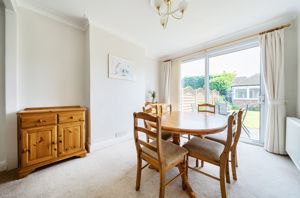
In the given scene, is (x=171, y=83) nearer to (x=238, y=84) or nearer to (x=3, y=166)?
(x=238, y=84)

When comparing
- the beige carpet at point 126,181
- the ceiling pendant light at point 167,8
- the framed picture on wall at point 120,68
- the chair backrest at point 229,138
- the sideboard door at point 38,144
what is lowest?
the beige carpet at point 126,181

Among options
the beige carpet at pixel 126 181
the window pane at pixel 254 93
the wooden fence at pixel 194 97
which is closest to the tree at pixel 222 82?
the wooden fence at pixel 194 97

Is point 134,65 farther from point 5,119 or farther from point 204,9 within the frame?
point 5,119

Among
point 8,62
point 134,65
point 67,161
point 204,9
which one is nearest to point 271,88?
point 204,9

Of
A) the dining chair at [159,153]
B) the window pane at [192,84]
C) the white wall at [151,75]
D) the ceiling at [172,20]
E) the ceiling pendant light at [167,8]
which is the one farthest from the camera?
the white wall at [151,75]

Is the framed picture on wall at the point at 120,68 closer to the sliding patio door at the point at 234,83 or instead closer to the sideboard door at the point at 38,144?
the sideboard door at the point at 38,144

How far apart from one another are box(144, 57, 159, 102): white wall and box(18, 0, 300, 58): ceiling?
1.37 meters

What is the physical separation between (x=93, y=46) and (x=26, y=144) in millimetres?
1886

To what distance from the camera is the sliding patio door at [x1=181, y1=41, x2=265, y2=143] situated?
8.78 feet

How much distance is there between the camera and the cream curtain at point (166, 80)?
4.27m

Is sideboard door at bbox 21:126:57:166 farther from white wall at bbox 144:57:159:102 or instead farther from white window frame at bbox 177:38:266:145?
white window frame at bbox 177:38:266:145

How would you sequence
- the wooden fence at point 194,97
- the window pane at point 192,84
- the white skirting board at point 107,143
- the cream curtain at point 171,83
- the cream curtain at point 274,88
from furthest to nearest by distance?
the cream curtain at point 171,83
the window pane at point 192,84
the wooden fence at point 194,97
the white skirting board at point 107,143
the cream curtain at point 274,88

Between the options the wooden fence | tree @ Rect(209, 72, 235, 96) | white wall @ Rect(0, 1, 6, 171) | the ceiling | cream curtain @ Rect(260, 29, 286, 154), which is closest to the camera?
white wall @ Rect(0, 1, 6, 171)

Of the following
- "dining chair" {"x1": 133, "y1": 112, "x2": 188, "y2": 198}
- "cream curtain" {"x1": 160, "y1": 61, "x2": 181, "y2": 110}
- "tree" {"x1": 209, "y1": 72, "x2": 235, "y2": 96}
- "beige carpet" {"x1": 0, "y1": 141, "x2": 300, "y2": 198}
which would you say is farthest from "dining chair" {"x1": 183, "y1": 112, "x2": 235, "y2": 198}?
"cream curtain" {"x1": 160, "y1": 61, "x2": 181, "y2": 110}
